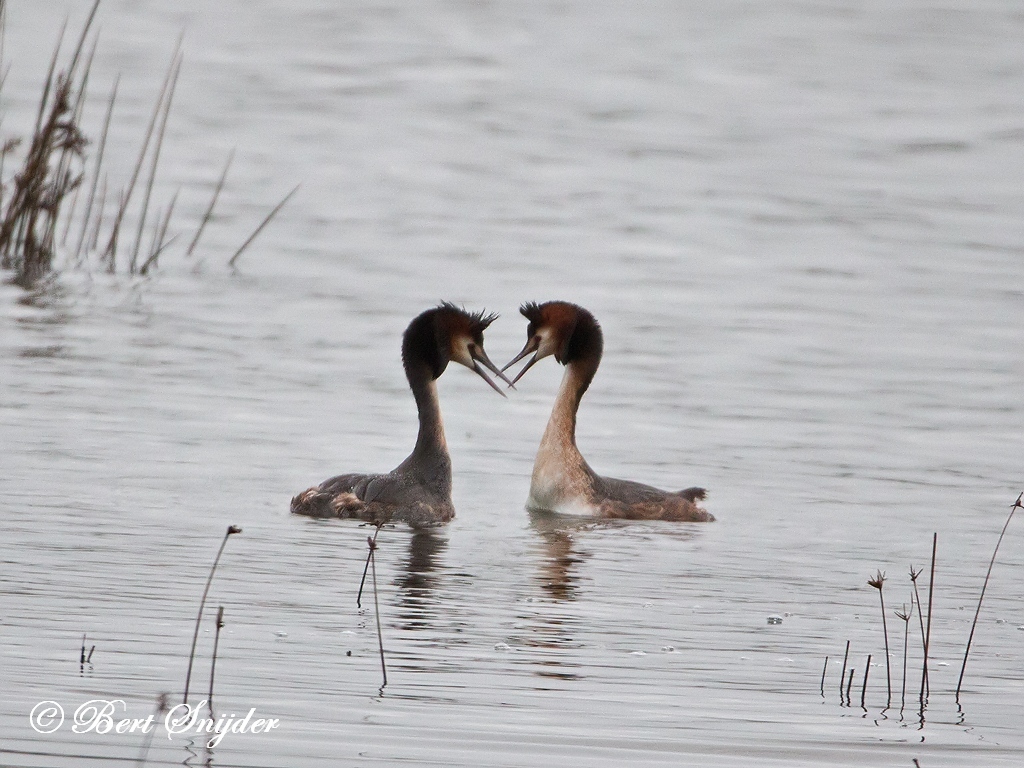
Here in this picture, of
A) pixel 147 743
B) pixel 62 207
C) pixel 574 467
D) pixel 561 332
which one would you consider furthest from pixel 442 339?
pixel 62 207

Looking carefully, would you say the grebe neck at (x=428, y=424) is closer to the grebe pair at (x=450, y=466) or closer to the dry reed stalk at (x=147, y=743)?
the grebe pair at (x=450, y=466)

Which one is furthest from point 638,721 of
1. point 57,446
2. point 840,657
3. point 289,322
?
point 289,322

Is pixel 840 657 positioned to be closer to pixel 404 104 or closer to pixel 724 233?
Result: pixel 724 233

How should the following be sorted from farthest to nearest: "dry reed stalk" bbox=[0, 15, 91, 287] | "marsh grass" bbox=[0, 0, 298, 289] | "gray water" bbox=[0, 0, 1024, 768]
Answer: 1. "dry reed stalk" bbox=[0, 15, 91, 287]
2. "marsh grass" bbox=[0, 0, 298, 289]
3. "gray water" bbox=[0, 0, 1024, 768]

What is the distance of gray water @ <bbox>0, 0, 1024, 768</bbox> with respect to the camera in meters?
6.49

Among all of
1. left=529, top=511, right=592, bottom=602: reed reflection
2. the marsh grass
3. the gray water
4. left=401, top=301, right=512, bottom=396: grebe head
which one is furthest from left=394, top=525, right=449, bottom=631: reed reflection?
the marsh grass

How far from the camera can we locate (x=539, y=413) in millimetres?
14734

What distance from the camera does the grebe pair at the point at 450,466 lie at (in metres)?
10.6

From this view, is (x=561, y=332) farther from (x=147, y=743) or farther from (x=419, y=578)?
(x=147, y=743)

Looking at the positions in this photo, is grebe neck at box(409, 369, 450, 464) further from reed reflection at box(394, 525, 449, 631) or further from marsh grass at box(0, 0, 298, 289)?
marsh grass at box(0, 0, 298, 289)

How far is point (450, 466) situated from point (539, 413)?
11.9 ft

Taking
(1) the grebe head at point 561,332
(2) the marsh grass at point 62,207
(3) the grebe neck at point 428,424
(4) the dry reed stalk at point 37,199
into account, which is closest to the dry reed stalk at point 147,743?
(3) the grebe neck at point 428,424

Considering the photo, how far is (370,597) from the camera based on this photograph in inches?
322

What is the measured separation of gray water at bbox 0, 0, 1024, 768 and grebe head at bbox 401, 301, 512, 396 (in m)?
0.87
